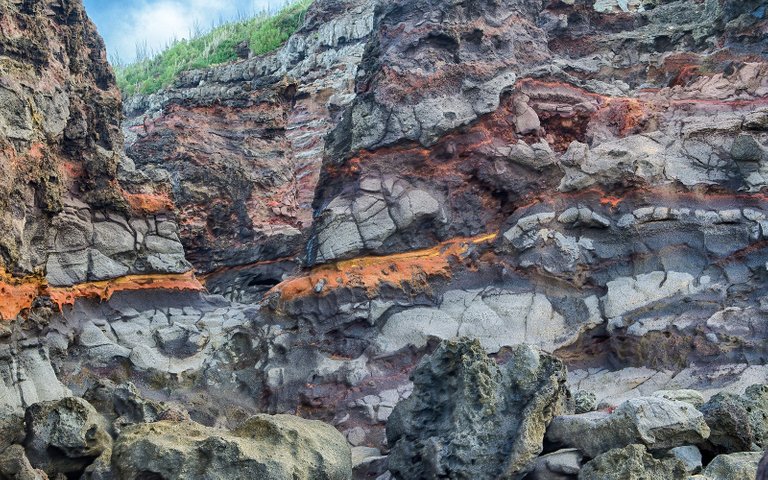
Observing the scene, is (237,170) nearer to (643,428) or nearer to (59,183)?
(59,183)

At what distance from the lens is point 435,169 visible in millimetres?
10766

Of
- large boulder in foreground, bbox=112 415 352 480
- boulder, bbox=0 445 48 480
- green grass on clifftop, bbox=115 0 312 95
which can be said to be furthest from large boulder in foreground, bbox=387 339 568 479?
green grass on clifftop, bbox=115 0 312 95

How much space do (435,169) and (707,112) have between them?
12.7 ft

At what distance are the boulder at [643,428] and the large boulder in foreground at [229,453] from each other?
6.74ft

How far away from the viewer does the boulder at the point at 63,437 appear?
660 cm

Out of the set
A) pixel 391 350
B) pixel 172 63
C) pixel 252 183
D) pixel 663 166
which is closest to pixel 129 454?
pixel 391 350

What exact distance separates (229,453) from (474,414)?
209cm

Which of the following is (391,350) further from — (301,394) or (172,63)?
(172,63)

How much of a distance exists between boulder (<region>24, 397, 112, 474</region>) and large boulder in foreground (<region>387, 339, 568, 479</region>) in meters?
2.68

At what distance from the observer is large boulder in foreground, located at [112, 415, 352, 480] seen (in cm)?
591

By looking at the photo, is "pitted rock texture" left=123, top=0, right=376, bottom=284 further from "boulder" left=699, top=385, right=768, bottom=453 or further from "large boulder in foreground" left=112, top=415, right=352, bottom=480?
"boulder" left=699, top=385, right=768, bottom=453

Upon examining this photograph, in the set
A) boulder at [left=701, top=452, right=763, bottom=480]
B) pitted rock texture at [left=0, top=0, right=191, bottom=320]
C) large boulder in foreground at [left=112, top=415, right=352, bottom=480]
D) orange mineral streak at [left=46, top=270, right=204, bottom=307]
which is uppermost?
pitted rock texture at [left=0, top=0, right=191, bottom=320]

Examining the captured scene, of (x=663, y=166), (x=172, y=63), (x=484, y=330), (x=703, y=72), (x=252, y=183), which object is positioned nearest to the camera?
(x=484, y=330)

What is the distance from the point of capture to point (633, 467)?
550 centimetres
